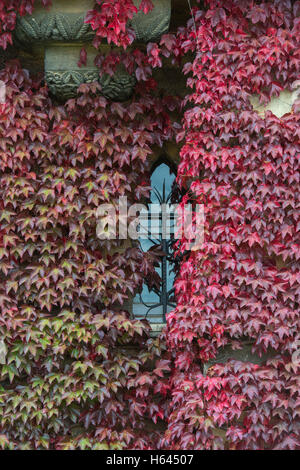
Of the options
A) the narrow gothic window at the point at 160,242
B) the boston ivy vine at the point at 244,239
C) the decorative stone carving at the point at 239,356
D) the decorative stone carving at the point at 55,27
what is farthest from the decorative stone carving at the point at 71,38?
the decorative stone carving at the point at 239,356

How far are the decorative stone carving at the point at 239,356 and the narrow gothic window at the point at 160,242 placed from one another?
0.80 meters

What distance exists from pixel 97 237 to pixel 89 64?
1.36m

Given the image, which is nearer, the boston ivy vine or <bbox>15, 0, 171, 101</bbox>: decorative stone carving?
the boston ivy vine

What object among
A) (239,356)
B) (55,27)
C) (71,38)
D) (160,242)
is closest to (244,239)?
(239,356)

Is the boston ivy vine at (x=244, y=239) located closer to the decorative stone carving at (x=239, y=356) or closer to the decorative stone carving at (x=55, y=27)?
the decorative stone carving at (x=239, y=356)

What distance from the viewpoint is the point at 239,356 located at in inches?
142

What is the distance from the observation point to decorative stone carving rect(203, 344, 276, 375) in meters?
3.59

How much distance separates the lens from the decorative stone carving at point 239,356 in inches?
141

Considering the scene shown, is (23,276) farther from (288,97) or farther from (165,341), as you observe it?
(288,97)

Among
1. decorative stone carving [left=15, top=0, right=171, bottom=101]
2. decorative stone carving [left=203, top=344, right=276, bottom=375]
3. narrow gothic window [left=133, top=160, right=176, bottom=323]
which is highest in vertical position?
decorative stone carving [left=15, top=0, right=171, bottom=101]

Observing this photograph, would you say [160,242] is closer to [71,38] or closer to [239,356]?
[239,356]

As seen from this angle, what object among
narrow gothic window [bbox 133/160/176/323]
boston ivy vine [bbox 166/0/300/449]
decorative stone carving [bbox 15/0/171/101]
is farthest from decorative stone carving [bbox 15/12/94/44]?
narrow gothic window [bbox 133/160/176/323]

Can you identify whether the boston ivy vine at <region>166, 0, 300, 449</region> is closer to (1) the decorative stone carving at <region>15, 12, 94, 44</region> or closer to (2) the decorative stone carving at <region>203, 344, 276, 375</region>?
(2) the decorative stone carving at <region>203, 344, 276, 375</region>

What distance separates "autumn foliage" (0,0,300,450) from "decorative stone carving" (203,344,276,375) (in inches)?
1.6
